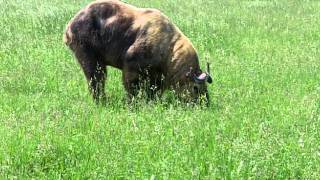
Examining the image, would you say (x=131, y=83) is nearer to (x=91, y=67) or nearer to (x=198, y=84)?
(x=91, y=67)

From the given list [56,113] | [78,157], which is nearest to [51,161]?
[78,157]

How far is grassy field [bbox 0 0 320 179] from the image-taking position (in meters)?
5.09

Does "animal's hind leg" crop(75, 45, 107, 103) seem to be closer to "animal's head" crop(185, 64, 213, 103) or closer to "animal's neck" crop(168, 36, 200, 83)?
"animal's neck" crop(168, 36, 200, 83)

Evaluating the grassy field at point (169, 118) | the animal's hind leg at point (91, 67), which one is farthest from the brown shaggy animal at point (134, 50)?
the grassy field at point (169, 118)

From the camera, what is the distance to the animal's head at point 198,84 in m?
7.58

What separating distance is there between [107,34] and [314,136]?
142 inches

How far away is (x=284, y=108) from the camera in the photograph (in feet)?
24.0

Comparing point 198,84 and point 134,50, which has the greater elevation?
point 134,50

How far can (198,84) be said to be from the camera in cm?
768

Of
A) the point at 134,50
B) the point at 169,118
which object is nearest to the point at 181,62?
the point at 134,50

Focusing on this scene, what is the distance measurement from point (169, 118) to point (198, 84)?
1.41 m

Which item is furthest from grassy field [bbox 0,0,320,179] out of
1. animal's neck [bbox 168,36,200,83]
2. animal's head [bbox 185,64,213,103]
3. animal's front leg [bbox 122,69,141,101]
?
animal's neck [bbox 168,36,200,83]

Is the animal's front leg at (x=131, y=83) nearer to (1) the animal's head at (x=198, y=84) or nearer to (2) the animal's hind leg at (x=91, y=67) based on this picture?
(2) the animal's hind leg at (x=91, y=67)

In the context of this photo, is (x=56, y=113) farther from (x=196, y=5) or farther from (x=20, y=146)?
(x=196, y=5)
